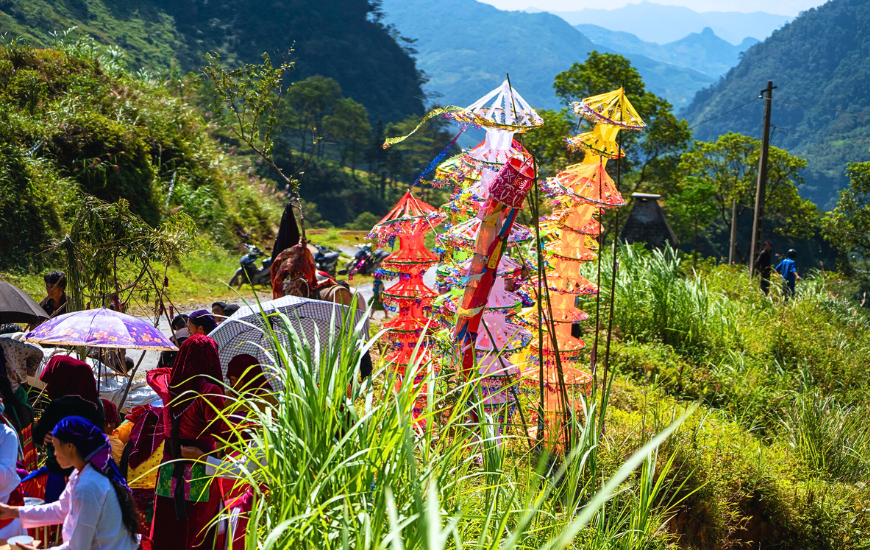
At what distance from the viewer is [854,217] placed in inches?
963

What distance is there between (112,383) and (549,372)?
10.6 feet

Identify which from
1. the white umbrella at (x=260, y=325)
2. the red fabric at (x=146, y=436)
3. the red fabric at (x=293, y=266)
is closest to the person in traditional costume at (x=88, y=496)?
the red fabric at (x=146, y=436)

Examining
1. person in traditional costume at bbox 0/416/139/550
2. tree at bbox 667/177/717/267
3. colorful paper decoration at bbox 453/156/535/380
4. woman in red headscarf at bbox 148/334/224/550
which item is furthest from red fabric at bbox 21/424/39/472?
tree at bbox 667/177/717/267

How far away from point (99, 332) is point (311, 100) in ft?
164

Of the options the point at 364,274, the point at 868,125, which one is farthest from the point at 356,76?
the point at 868,125

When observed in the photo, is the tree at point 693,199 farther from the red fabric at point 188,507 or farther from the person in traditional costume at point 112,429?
the red fabric at point 188,507

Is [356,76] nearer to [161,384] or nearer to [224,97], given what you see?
[224,97]

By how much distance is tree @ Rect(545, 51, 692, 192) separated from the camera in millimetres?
22391

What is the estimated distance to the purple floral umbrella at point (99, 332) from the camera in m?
3.75

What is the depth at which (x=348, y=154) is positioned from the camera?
52156mm

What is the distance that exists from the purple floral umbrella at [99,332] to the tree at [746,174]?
2498 cm

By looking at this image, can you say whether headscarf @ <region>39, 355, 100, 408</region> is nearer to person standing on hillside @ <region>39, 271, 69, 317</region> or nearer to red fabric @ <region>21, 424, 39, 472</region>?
red fabric @ <region>21, 424, 39, 472</region>

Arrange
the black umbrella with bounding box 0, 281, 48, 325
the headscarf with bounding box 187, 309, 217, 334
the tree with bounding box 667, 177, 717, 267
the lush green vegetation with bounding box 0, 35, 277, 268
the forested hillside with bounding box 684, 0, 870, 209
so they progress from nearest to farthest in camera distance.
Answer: the headscarf with bounding box 187, 309, 217, 334, the black umbrella with bounding box 0, 281, 48, 325, the lush green vegetation with bounding box 0, 35, 277, 268, the tree with bounding box 667, 177, 717, 267, the forested hillside with bounding box 684, 0, 870, 209

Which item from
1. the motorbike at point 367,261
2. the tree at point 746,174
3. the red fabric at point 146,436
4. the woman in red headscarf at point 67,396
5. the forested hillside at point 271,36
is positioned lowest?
the motorbike at point 367,261
